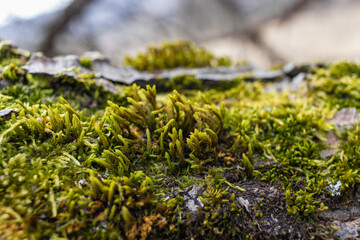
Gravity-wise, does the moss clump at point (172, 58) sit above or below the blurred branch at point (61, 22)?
below

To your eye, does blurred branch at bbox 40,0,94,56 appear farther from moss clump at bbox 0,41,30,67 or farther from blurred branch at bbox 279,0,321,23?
blurred branch at bbox 279,0,321,23

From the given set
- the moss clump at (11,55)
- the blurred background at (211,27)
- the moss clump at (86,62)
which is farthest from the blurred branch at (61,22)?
the moss clump at (86,62)

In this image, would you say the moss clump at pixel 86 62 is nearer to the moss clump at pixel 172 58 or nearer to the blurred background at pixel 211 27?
the moss clump at pixel 172 58

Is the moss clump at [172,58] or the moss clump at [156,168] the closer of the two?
the moss clump at [156,168]

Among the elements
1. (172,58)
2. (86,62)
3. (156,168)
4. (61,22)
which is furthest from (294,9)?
(156,168)

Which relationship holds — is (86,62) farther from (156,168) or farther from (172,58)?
(156,168)

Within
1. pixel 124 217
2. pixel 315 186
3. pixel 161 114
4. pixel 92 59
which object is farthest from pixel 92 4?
pixel 315 186
